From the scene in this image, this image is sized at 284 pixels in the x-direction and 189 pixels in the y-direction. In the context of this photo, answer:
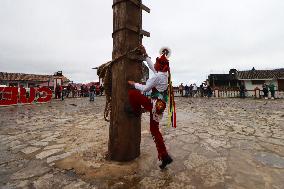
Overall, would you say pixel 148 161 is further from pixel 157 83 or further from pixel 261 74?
pixel 261 74

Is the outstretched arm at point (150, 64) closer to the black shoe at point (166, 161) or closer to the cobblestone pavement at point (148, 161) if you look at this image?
the black shoe at point (166, 161)

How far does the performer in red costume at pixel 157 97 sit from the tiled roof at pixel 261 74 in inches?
1667

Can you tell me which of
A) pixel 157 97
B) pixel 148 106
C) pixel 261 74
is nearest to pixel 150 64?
pixel 157 97

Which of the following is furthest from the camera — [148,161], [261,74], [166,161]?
[261,74]

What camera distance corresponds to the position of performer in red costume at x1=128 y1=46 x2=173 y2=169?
3.74 meters

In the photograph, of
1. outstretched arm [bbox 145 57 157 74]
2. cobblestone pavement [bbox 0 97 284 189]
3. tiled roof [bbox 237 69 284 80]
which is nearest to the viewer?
cobblestone pavement [bbox 0 97 284 189]

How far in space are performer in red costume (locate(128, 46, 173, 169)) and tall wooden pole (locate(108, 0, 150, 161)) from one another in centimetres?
19

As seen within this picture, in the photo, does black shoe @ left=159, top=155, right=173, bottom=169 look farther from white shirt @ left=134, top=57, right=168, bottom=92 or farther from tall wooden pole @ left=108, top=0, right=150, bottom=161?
white shirt @ left=134, top=57, right=168, bottom=92

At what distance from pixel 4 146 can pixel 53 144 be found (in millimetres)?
1029

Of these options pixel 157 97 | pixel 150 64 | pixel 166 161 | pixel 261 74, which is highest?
pixel 261 74

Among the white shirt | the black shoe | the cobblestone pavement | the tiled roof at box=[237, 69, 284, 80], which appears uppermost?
the tiled roof at box=[237, 69, 284, 80]

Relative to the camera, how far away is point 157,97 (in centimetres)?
379

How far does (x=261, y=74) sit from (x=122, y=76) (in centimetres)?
4495

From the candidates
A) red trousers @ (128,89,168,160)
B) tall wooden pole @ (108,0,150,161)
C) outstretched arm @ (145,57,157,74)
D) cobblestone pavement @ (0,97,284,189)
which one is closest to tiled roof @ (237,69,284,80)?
cobblestone pavement @ (0,97,284,189)
